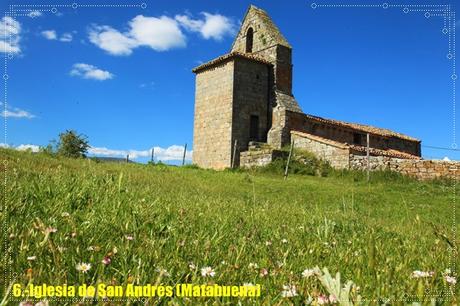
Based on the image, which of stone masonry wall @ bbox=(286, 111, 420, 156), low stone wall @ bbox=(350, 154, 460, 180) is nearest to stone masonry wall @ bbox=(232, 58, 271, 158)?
stone masonry wall @ bbox=(286, 111, 420, 156)

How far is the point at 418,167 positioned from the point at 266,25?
14877 millimetres

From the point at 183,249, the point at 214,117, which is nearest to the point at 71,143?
the point at 214,117

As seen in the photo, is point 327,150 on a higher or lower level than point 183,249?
higher

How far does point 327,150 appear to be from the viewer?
24.0 m

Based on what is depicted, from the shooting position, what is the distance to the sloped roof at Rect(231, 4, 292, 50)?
2836 centimetres

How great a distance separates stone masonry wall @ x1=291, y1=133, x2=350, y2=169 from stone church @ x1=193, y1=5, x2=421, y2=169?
0.20 ft

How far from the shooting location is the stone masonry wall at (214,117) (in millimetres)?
26352

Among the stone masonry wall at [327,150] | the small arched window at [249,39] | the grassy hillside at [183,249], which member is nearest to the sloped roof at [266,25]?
the small arched window at [249,39]

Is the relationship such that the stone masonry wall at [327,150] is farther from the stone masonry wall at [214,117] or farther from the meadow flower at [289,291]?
the meadow flower at [289,291]

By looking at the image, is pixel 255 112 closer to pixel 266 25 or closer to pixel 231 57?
pixel 231 57

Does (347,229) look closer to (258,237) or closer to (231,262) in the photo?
(258,237)

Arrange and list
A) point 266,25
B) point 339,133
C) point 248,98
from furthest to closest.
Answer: point 339,133
point 266,25
point 248,98

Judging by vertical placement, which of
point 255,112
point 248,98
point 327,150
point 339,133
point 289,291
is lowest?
point 289,291

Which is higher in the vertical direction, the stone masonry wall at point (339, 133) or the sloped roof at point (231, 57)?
the sloped roof at point (231, 57)
